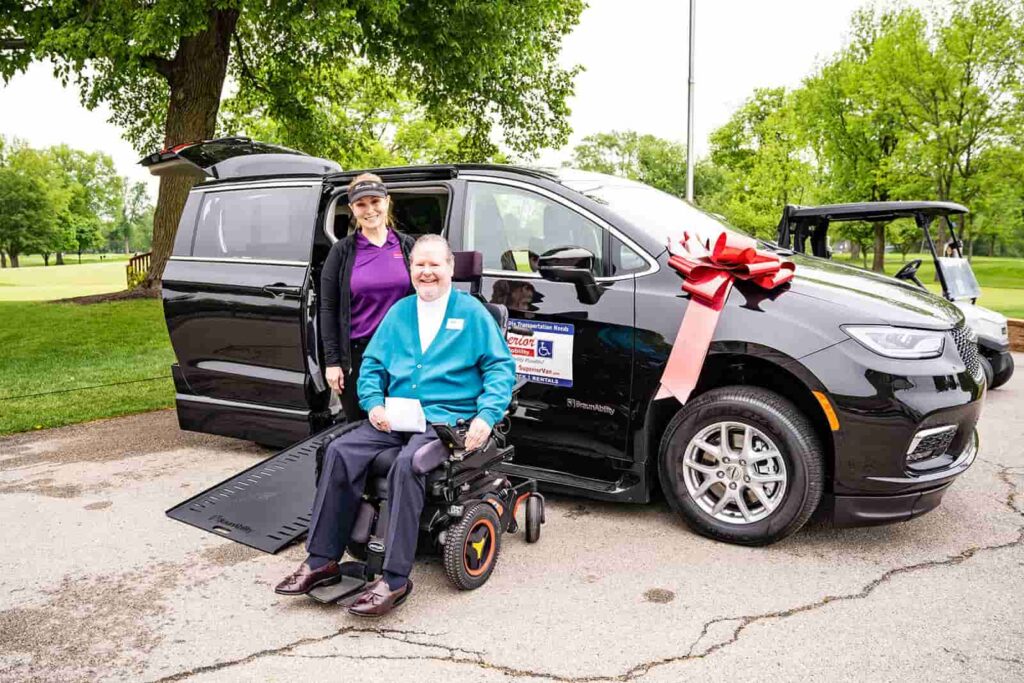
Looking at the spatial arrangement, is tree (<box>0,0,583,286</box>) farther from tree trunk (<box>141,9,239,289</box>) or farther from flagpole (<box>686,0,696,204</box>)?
flagpole (<box>686,0,696,204</box>)

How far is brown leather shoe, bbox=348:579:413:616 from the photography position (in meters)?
3.12

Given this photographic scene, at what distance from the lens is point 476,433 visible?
3346 millimetres

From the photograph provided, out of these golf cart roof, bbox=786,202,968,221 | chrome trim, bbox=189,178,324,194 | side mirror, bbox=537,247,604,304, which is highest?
golf cart roof, bbox=786,202,968,221

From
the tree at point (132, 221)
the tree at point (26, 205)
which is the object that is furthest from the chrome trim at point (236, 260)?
the tree at point (132, 221)

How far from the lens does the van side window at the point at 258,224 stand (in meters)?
5.27

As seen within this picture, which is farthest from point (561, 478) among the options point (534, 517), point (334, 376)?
point (334, 376)

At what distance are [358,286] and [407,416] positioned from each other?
3.23 feet

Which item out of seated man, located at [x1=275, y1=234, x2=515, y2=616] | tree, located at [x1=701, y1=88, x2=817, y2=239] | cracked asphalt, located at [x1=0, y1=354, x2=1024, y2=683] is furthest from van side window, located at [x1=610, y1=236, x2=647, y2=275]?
tree, located at [x1=701, y1=88, x2=817, y2=239]

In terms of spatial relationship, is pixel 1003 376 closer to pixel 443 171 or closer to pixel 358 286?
pixel 443 171

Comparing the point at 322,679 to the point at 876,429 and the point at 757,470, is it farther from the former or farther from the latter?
the point at 876,429

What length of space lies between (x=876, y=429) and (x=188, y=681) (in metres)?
3.01

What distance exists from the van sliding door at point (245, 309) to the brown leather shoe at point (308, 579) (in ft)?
6.28

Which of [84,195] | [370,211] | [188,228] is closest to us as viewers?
[370,211]

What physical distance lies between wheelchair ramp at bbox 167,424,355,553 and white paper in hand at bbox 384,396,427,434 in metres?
0.38
